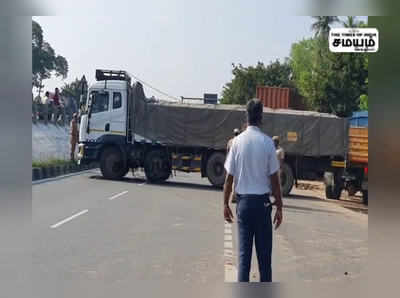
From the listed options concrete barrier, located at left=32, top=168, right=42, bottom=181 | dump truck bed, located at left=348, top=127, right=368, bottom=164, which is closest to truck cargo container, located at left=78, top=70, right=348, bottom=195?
dump truck bed, located at left=348, top=127, right=368, bottom=164

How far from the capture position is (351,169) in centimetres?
1462

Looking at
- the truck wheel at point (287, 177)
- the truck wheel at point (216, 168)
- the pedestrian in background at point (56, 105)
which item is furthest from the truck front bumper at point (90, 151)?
the truck wheel at point (287, 177)

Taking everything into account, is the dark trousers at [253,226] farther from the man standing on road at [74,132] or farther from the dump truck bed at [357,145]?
the man standing on road at [74,132]

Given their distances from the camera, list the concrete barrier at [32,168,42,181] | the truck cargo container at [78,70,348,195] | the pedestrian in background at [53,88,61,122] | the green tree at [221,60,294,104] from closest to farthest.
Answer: the truck cargo container at [78,70,348,195] < the pedestrian in background at [53,88,61,122] < the concrete barrier at [32,168,42,181] < the green tree at [221,60,294,104]

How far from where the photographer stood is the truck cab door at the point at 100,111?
16.8 meters

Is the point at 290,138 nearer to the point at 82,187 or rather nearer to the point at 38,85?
the point at 82,187

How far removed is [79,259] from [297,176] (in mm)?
10780

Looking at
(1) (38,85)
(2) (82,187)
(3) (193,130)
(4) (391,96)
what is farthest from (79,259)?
(3) (193,130)

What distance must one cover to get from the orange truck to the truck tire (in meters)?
4.95

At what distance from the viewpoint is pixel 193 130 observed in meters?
16.5

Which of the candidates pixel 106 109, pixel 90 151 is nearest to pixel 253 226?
pixel 106 109

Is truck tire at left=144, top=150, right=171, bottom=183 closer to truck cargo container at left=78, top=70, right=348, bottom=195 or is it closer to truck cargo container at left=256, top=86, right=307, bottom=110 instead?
truck cargo container at left=78, top=70, right=348, bottom=195

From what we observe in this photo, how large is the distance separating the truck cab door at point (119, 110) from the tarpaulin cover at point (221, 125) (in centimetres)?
30

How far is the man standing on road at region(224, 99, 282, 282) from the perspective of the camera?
4.59 m
